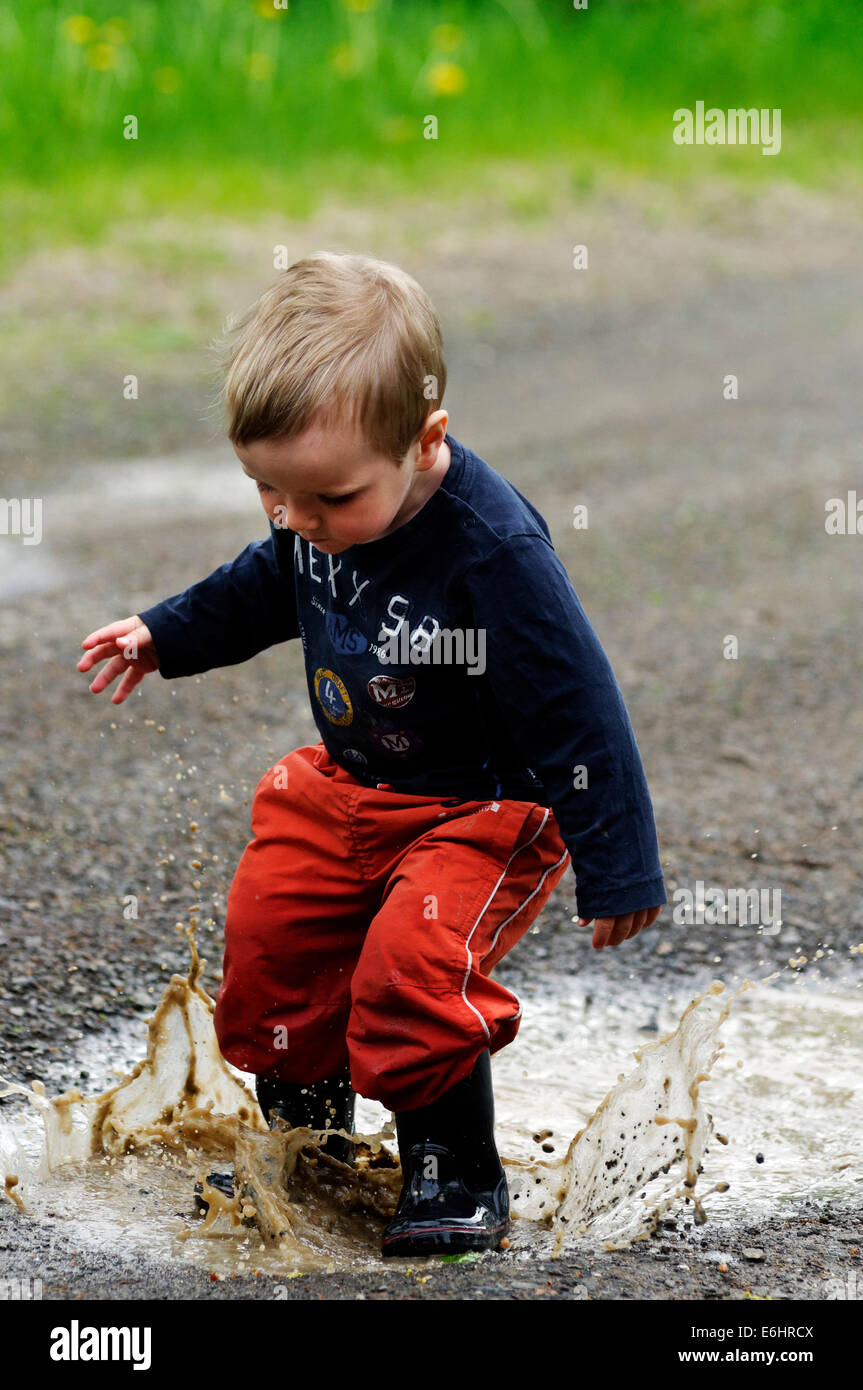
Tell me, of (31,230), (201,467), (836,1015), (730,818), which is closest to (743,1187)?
(836,1015)

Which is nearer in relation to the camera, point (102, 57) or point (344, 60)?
point (102, 57)

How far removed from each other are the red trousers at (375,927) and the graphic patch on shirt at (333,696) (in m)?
0.10

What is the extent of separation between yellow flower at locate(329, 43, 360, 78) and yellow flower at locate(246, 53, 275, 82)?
0.64 metres

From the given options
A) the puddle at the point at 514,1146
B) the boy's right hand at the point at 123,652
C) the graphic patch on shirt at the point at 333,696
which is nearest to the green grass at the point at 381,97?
the boy's right hand at the point at 123,652

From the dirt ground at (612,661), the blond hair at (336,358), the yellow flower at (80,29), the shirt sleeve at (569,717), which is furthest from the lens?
the yellow flower at (80,29)

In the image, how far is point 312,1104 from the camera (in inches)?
97.3

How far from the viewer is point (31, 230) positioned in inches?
326

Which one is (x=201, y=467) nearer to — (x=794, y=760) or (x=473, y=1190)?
(x=794, y=760)

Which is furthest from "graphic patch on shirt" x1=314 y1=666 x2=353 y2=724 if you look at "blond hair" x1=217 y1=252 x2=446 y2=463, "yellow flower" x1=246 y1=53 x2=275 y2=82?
"yellow flower" x1=246 y1=53 x2=275 y2=82

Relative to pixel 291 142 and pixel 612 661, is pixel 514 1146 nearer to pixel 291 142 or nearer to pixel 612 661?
pixel 612 661

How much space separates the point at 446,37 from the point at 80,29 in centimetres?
290

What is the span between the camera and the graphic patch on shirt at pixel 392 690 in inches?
85.8

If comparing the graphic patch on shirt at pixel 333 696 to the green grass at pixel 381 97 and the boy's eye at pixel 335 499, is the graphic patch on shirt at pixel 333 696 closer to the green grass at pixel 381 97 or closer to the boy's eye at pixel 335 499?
the boy's eye at pixel 335 499

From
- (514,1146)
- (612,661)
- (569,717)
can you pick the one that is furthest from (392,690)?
(612,661)
